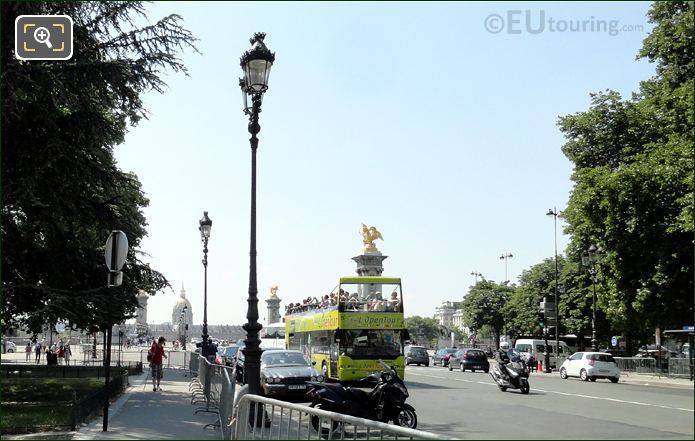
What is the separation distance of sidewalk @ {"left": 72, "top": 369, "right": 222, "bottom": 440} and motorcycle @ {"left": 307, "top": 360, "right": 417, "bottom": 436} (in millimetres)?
2066

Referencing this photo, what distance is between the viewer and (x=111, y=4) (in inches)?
751

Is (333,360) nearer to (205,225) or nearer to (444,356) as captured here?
(205,225)

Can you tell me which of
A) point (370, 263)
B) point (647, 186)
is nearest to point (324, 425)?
point (647, 186)

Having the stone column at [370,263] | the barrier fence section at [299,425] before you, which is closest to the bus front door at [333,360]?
the barrier fence section at [299,425]

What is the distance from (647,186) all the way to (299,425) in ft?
87.1

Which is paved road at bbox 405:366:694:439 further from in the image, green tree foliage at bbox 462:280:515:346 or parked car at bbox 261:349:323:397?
green tree foliage at bbox 462:280:515:346

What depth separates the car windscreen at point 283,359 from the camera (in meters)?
23.3

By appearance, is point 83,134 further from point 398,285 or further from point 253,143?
point 398,285


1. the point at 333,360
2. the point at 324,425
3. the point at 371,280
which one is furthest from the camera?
the point at 371,280

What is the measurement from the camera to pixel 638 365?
1843 inches

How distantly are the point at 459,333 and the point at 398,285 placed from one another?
562 feet

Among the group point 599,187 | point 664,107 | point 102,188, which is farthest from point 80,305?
point 664,107

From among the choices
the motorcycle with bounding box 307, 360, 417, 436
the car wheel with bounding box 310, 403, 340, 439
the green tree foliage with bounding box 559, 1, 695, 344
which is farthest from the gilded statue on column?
the car wheel with bounding box 310, 403, 340, 439

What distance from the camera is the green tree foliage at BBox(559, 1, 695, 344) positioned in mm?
30625
